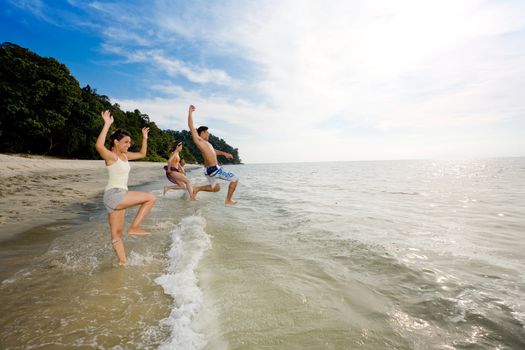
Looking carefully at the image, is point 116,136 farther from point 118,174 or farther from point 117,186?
point 117,186

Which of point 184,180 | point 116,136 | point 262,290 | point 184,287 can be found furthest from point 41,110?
point 262,290

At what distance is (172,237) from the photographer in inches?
228

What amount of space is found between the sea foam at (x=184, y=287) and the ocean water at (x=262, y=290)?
0.02 meters

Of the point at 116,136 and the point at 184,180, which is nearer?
the point at 116,136

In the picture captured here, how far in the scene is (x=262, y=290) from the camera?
344 cm

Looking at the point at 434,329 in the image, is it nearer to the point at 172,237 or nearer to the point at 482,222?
the point at 172,237

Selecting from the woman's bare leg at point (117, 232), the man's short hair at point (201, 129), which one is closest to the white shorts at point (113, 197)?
the woman's bare leg at point (117, 232)

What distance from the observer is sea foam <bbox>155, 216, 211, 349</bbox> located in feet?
8.00

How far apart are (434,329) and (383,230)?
452cm

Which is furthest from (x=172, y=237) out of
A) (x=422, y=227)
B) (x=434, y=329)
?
(x=422, y=227)

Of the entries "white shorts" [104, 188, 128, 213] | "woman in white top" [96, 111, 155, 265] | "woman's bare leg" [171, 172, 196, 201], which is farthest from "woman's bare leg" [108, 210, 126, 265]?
"woman's bare leg" [171, 172, 196, 201]

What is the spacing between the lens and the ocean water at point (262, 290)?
2.52 metres

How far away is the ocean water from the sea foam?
2cm

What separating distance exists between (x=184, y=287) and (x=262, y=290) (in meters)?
1.01
